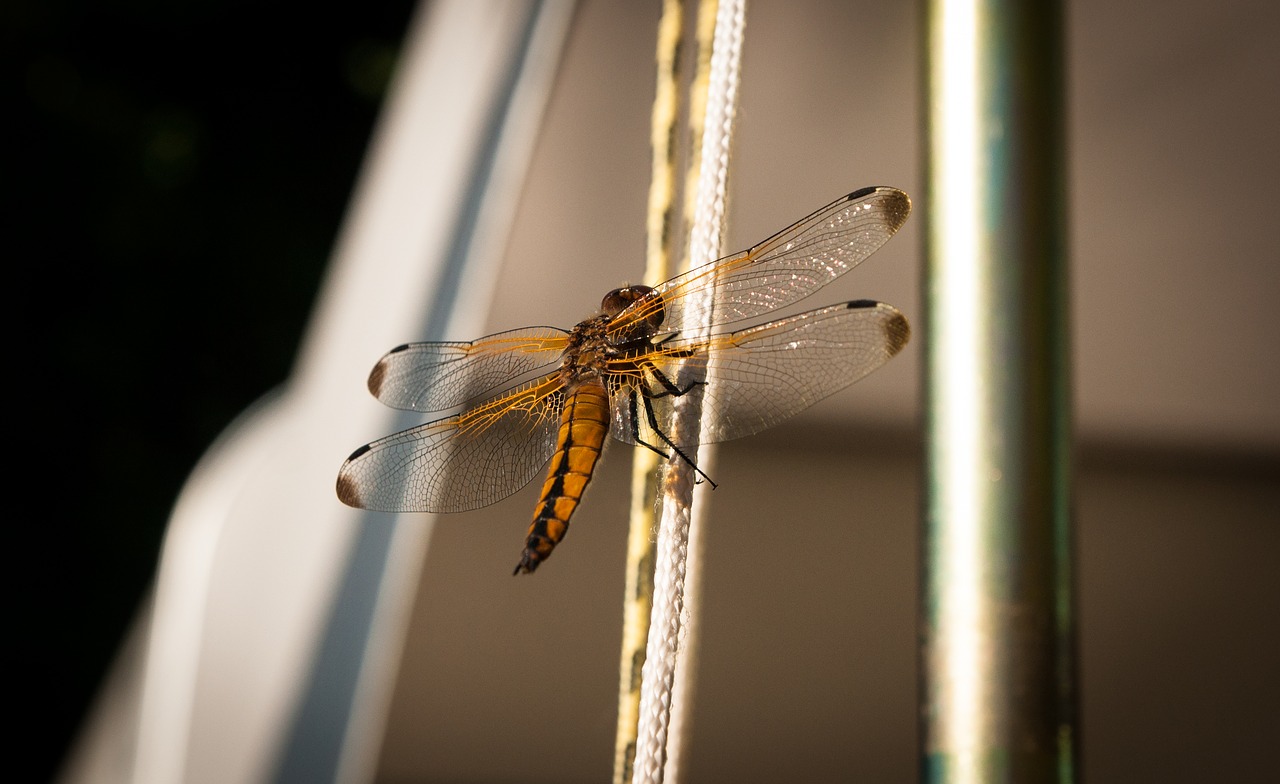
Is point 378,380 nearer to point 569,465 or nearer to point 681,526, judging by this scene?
point 569,465

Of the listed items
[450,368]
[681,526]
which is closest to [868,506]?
[450,368]

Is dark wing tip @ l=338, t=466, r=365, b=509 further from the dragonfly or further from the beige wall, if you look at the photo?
the beige wall

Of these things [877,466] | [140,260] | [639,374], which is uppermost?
[140,260]

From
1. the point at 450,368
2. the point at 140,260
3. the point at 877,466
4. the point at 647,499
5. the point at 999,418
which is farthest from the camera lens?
the point at 140,260

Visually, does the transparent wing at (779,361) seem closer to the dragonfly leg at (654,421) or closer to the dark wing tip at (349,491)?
the dragonfly leg at (654,421)

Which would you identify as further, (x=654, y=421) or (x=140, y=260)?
(x=140, y=260)

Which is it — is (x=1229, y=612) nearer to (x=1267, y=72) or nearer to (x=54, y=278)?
(x=1267, y=72)

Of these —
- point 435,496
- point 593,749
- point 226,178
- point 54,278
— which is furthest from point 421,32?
point 54,278

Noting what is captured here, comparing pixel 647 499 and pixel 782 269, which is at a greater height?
pixel 782 269

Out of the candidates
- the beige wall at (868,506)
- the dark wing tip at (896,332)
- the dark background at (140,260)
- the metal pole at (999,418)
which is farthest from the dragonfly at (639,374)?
the dark background at (140,260)
